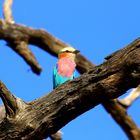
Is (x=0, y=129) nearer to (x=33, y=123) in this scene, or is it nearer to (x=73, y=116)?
(x=33, y=123)

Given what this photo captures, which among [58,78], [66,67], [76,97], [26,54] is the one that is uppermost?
[26,54]

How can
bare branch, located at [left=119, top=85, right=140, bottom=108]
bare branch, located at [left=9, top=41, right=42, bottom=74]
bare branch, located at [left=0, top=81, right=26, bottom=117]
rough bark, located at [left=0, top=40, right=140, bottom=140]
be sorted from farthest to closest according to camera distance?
bare branch, located at [left=119, top=85, right=140, bottom=108] < bare branch, located at [left=9, top=41, right=42, bottom=74] < bare branch, located at [left=0, top=81, right=26, bottom=117] < rough bark, located at [left=0, top=40, right=140, bottom=140]

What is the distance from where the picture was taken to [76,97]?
272 centimetres

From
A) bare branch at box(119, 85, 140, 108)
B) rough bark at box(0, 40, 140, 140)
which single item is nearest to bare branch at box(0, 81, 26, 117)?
rough bark at box(0, 40, 140, 140)

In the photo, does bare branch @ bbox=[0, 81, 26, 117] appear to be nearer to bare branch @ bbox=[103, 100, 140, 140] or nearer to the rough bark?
the rough bark

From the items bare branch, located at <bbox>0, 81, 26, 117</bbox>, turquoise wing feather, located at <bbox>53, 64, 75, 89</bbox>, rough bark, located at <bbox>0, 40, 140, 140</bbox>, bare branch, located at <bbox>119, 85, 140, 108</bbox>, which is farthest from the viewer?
bare branch, located at <bbox>119, 85, 140, 108</bbox>

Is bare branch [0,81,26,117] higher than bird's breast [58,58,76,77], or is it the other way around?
bird's breast [58,58,76,77]

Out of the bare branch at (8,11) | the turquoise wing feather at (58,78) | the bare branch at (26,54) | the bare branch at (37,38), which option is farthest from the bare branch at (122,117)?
the turquoise wing feather at (58,78)

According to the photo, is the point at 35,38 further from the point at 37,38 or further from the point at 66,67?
the point at 66,67

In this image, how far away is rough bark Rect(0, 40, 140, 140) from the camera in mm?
2555

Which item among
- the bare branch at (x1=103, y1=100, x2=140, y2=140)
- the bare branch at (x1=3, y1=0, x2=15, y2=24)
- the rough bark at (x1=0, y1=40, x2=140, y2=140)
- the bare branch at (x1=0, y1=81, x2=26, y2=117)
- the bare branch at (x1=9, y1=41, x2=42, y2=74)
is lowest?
the rough bark at (x1=0, y1=40, x2=140, y2=140)

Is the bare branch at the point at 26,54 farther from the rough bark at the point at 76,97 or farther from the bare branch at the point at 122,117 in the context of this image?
the rough bark at the point at 76,97

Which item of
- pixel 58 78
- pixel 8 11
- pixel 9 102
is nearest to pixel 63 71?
pixel 58 78

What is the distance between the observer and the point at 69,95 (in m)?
2.77
